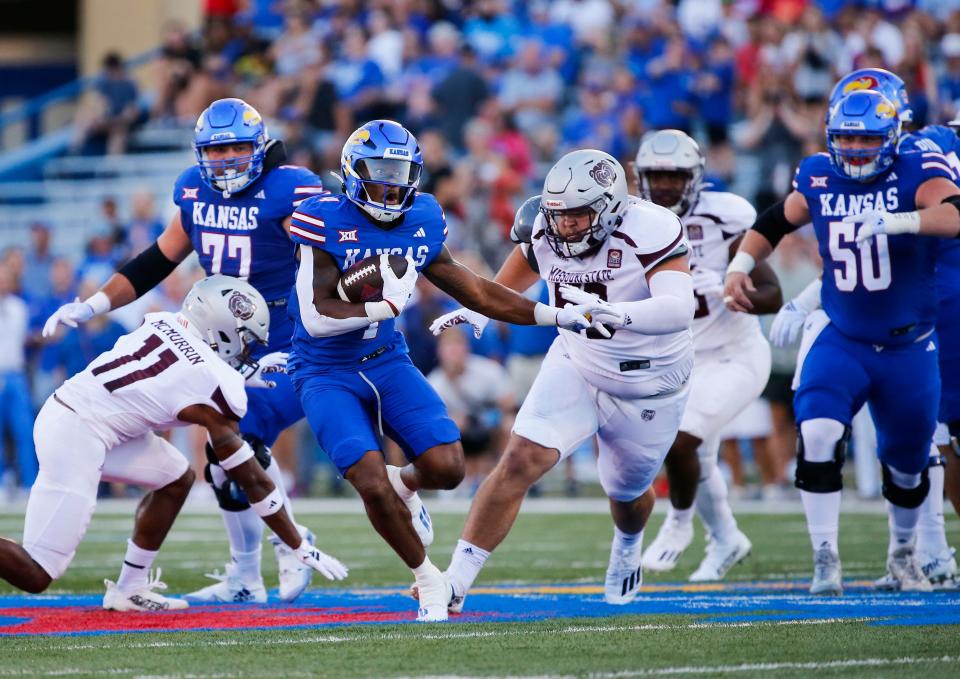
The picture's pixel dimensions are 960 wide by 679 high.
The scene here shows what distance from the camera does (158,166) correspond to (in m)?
16.8

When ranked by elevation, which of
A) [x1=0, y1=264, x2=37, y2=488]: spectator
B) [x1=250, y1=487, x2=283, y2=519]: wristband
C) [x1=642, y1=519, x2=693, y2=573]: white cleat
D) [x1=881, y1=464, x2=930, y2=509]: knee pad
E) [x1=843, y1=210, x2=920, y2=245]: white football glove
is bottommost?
[x1=0, y1=264, x2=37, y2=488]: spectator

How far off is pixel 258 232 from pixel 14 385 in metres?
6.87

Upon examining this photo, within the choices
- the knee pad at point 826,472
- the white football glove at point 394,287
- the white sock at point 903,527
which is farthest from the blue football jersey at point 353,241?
the white sock at point 903,527

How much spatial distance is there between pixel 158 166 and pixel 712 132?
252 inches

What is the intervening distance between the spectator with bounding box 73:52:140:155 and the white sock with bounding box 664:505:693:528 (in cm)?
1109

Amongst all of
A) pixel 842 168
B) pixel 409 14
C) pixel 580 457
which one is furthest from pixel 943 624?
pixel 409 14

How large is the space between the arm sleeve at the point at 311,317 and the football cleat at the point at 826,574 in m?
2.18

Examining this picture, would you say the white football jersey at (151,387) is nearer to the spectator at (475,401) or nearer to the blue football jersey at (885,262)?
the blue football jersey at (885,262)

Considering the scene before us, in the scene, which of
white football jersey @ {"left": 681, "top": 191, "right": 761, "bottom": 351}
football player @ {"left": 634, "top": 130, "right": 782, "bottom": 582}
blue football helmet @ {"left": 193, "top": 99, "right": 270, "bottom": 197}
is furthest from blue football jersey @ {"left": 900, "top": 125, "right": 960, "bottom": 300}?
blue football helmet @ {"left": 193, "top": 99, "right": 270, "bottom": 197}

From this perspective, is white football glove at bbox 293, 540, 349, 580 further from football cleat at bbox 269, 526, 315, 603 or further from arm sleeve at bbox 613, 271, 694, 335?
arm sleeve at bbox 613, 271, 694, 335

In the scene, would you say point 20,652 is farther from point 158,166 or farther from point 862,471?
point 158,166

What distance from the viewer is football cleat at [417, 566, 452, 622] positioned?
5.76 m

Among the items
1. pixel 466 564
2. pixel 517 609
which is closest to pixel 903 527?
pixel 517 609

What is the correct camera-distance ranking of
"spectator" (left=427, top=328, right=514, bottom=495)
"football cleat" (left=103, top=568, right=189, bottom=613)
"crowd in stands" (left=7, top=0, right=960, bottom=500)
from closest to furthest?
"football cleat" (left=103, top=568, right=189, bottom=613)
"spectator" (left=427, top=328, right=514, bottom=495)
"crowd in stands" (left=7, top=0, right=960, bottom=500)
